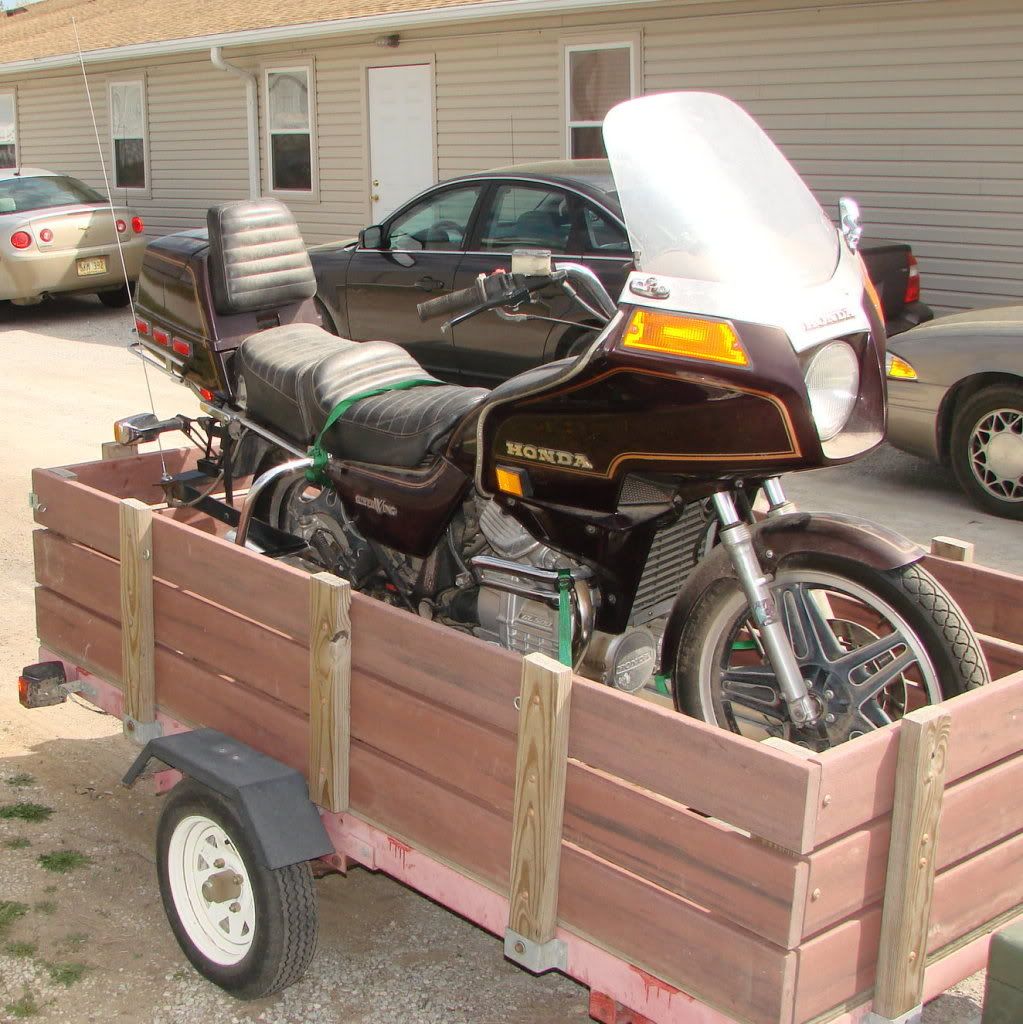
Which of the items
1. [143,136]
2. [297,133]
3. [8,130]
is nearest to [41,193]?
[297,133]

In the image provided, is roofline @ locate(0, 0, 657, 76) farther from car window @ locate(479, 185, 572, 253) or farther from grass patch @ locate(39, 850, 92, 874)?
grass patch @ locate(39, 850, 92, 874)

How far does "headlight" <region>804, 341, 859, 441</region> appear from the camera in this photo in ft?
9.53

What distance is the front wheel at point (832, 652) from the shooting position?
9.44ft

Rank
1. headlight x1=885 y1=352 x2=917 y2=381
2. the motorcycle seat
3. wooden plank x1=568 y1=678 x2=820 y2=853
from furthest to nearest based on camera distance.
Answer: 1. headlight x1=885 y1=352 x2=917 y2=381
2. the motorcycle seat
3. wooden plank x1=568 y1=678 x2=820 y2=853

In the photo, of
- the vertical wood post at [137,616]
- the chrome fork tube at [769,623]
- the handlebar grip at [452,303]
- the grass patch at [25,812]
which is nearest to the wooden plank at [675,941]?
the chrome fork tube at [769,623]

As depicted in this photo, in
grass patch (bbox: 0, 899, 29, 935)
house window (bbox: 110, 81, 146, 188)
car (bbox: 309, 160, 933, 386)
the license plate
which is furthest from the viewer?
house window (bbox: 110, 81, 146, 188)

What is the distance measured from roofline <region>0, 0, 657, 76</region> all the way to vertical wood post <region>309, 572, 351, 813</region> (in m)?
10.3

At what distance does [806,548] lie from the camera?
9.86 ft

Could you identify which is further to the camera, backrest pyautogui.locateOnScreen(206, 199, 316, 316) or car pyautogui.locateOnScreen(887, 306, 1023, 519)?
car pyautogui.locateOnScreen(887, 306, 1023, 519)

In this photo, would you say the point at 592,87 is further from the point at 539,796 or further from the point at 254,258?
the point at 539,796

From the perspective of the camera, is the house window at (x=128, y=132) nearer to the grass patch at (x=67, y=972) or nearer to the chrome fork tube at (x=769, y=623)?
the grass patch at (x=67, y=972)

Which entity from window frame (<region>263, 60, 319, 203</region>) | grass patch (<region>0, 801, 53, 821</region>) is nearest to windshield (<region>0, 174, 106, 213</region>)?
window frame (<region>263, 60, 319, 203</region>)

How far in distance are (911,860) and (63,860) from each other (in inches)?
101

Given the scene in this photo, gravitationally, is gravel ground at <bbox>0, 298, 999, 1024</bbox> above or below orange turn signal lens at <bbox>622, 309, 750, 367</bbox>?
below
